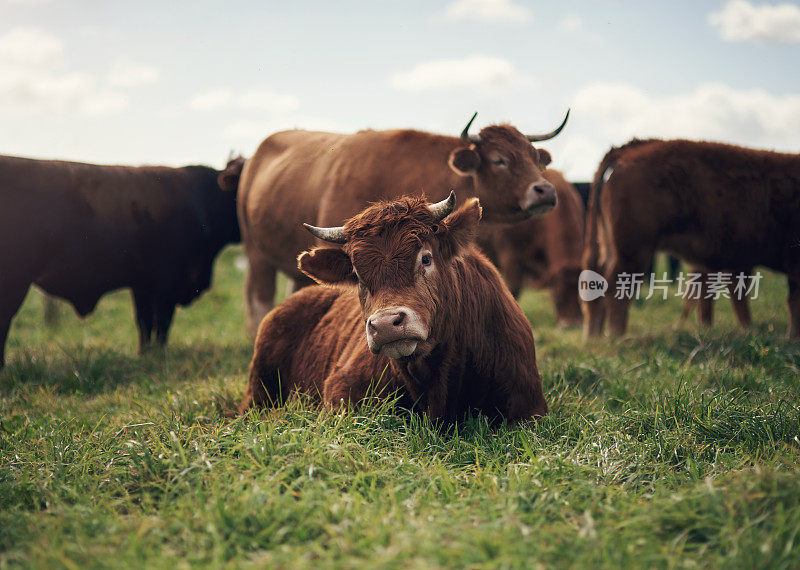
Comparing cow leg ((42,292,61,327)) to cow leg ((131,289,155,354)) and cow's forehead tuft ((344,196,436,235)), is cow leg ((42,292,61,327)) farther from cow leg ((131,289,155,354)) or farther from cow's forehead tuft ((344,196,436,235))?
cow's forehead tuft ((344,196,436,235))

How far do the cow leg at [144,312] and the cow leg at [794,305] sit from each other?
6.61m

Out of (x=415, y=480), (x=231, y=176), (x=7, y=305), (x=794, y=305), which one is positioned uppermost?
(x=231, y=176)

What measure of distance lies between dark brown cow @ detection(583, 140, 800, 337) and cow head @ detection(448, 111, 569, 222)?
1407 mm

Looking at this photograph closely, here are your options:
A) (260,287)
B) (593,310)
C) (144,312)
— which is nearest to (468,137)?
(593,310)

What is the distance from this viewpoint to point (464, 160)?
5582 millimetres

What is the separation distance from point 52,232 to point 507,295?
4.47 meters

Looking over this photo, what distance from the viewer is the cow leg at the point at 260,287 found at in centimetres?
749

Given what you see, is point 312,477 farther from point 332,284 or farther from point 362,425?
point 332,284

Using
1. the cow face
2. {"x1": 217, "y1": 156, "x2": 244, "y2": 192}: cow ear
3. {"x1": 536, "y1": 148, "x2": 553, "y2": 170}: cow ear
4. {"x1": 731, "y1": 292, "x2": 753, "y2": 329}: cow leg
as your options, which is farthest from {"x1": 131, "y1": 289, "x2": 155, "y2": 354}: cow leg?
{"x1": 731, "y1": 292, "x2": 753, "y2": 329}: cow leg

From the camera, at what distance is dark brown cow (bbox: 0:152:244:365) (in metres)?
6.01

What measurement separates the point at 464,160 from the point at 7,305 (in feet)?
14.2

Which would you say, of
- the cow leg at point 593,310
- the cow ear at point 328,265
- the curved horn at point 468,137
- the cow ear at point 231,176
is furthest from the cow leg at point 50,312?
the cow ear at point 328,265

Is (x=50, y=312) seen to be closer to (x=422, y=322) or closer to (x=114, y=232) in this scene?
(x=114, y=232)

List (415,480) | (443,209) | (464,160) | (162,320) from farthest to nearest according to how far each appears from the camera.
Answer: (162,320) → (464,160) → (443,209) → (415,480)
